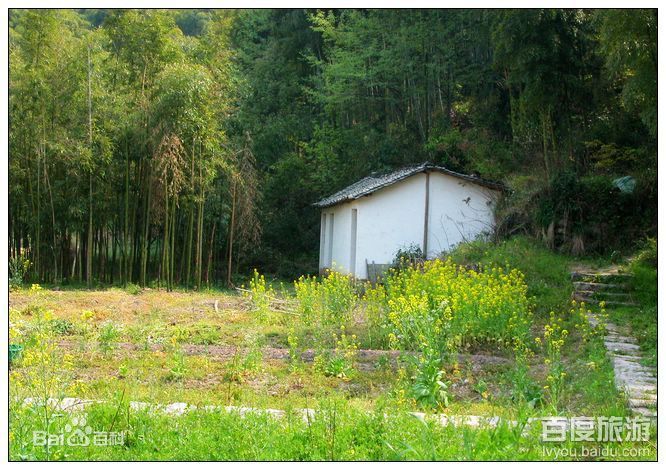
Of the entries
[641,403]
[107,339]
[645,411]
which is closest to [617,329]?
[641,403]

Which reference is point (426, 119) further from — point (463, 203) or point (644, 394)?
point (644, 394)

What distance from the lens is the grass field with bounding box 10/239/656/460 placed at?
436 cm

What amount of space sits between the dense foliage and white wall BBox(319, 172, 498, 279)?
88 cm

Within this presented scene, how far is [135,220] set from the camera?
52.3 feet

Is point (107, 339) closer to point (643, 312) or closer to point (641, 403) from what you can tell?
point (641, 403)

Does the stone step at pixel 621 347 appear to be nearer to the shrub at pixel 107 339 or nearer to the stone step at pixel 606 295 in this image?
the stone step at pixel 606 295

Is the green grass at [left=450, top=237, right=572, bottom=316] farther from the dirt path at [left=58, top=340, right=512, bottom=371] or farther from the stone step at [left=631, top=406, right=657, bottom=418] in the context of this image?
the stone step at [left=631, top=406, right=657, bottom=418]

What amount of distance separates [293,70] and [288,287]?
9.41m

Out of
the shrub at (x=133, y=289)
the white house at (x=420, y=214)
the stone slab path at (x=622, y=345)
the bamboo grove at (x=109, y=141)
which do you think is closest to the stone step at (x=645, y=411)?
the stone slab path at (x=622, y=345)

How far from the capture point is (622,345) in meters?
7.58

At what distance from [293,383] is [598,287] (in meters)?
5.73

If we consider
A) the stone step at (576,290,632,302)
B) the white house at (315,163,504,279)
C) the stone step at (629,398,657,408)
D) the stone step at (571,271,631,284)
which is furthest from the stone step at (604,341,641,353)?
the white house at (315,163,504,279)

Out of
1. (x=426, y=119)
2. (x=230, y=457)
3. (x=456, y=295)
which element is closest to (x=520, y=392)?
(x=230, y=457)

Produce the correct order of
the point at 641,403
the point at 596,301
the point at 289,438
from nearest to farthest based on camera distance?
1. the point at 289,438
2. the point at 641,403
3. the point at 596,301
